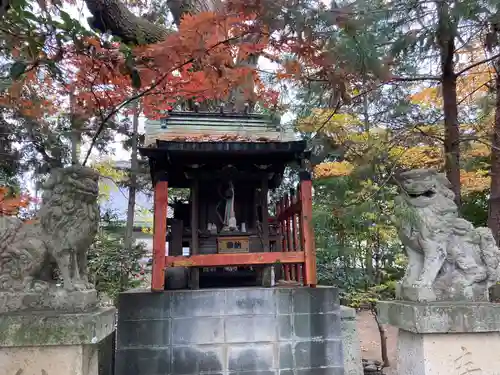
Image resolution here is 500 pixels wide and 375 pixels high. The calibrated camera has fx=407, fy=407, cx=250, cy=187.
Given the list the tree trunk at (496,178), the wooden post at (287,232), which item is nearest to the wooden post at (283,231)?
the wooden post at (287,232)

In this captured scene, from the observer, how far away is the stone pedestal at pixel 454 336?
3627mm

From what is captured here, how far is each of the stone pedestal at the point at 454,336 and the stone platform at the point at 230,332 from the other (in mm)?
1976

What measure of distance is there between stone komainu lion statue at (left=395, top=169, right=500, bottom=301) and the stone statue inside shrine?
3045 millimetres

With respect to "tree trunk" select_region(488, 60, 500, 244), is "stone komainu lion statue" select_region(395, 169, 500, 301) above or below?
below

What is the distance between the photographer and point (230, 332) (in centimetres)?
552

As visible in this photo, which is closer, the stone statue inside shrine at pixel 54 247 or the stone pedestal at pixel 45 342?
the stone pedestal at pixel 45 342

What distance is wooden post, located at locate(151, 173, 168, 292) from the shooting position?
5.55m

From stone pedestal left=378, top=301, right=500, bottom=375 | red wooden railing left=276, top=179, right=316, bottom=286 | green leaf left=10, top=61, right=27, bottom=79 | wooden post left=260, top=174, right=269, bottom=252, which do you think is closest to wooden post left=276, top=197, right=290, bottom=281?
red wooden railing left=276, top=179, right=316, bottom=286

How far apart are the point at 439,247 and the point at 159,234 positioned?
11.8 ft

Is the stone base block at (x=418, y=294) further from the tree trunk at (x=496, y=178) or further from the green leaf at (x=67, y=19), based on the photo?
the green leaf at (x=67, y=19)

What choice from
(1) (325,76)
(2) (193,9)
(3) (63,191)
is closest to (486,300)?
(1) (325,76)

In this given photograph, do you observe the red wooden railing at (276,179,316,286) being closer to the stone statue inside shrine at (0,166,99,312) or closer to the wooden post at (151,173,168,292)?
the wooden post at (151,173,168,292)

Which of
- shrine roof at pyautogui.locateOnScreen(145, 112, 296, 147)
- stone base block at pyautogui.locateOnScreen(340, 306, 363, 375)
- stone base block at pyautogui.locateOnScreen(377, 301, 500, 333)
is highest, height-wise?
shrine roof at pyautogui.locateOnScreen(145, 112, 296, 147)

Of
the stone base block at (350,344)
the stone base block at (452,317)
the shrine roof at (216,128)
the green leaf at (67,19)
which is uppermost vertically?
the shrine roof at (216,128)
